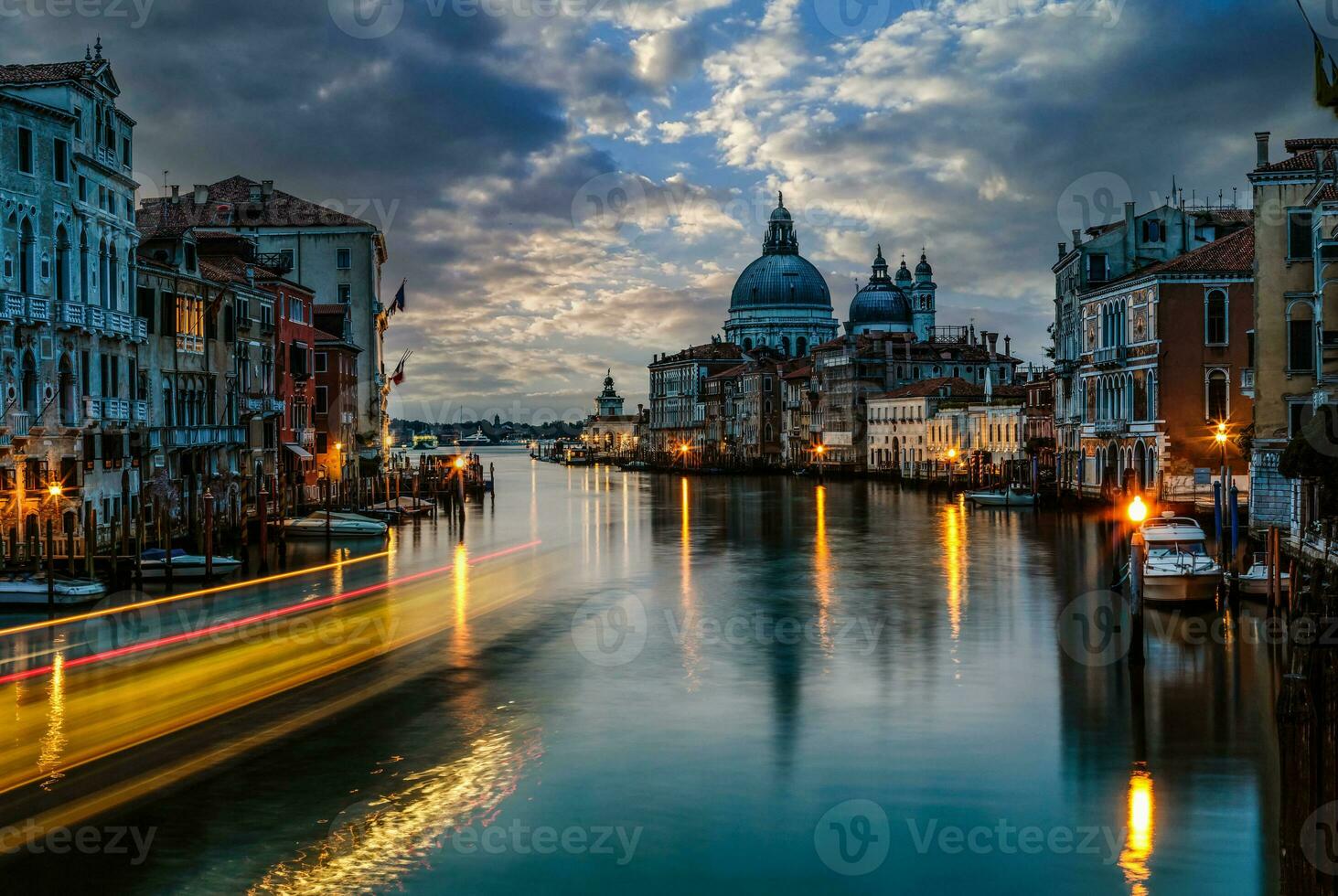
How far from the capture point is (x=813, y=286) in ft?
483

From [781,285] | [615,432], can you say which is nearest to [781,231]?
[781,285]

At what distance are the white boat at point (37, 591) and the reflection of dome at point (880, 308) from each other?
103168 mm

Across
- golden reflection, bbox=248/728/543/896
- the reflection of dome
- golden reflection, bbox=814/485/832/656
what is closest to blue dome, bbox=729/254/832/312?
the reflection of dome

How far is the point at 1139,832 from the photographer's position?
40.0ft

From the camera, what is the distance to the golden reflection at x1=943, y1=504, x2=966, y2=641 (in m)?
25.1

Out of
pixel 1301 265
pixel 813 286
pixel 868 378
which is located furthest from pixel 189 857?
pixel 813 286

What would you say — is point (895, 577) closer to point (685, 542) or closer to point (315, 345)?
point (685, 542)

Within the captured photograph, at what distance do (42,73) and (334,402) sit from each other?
82.8 ft

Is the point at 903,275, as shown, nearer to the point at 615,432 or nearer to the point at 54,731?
the point at 615,432

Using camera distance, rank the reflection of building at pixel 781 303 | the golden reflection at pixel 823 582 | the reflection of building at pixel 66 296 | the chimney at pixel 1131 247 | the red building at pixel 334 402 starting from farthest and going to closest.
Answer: the reflection of building at pixel 781 303, the chimney at pixel 1131 247, the red building at pixel 334 402, the reflection of building at pixel 66 296, the golden reflection at pixel 823 582

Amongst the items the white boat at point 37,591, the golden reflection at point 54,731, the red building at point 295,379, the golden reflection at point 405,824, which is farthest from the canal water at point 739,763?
the red building at point 295,379

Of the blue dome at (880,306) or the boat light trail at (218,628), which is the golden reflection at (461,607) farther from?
the blue dome at (880,306)

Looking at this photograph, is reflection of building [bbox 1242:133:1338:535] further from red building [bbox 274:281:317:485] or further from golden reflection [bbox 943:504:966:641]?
red building [bbox 274:281:317:485]

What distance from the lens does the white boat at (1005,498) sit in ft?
180
